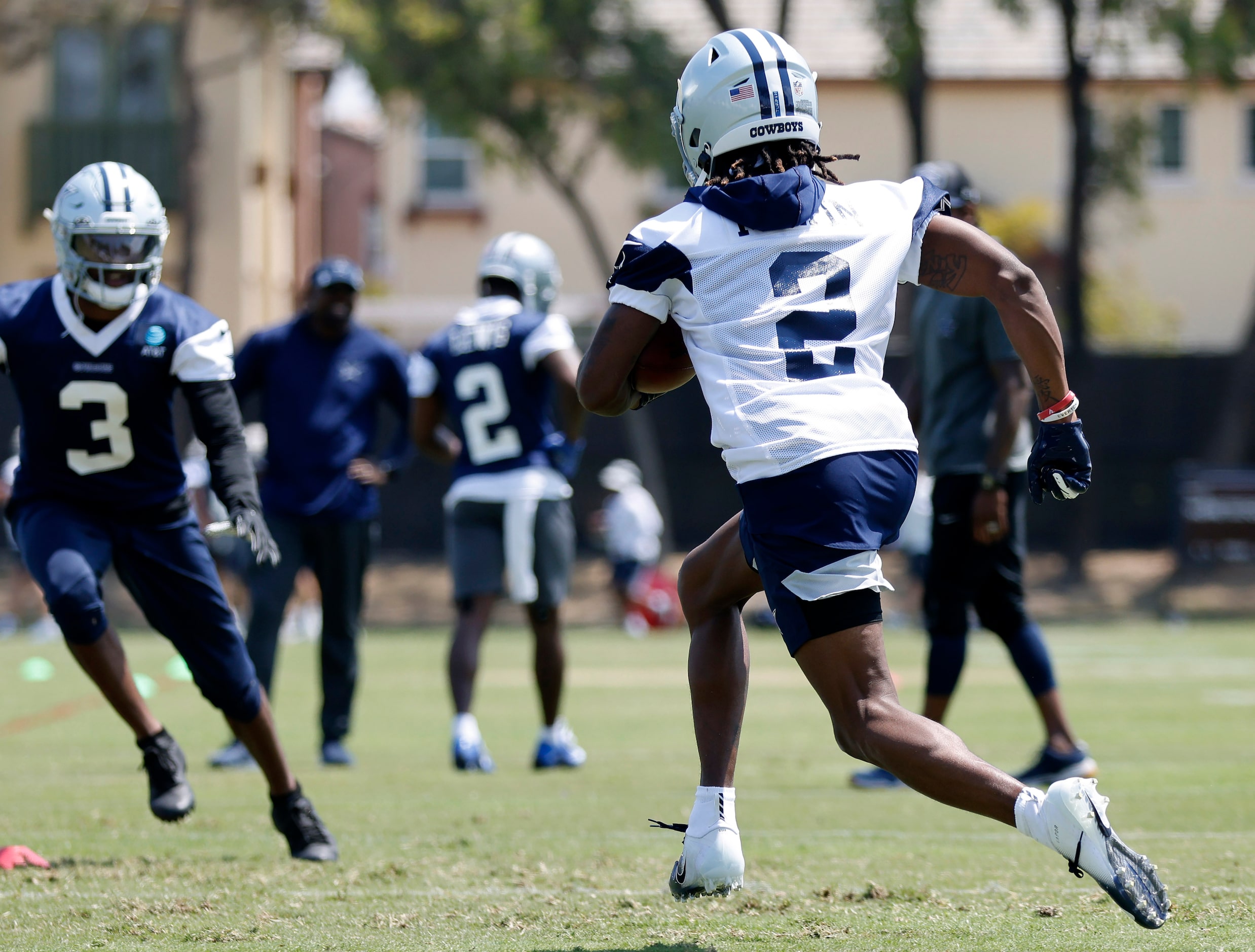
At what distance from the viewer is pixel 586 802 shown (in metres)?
6.17

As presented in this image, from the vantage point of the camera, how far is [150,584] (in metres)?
5.01

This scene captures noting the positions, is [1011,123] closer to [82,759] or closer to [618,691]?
[618,691]

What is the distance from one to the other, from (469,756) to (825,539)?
3891 millimetres

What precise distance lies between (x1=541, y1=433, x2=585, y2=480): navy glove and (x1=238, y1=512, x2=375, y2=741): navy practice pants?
3.25 ft

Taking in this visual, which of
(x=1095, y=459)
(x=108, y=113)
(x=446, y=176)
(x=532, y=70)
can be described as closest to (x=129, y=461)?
(x=532, y=70)

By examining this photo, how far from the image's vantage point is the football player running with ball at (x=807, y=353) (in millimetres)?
3557

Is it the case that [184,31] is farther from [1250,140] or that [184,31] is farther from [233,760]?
[1250,140]

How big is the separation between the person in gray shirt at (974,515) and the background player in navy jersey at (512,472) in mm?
1654

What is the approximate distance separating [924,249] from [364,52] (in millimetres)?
16817

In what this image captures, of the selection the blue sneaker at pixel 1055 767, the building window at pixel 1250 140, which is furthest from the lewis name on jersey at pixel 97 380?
the building window at pixel 1250 140

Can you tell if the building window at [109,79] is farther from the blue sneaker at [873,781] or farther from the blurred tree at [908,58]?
the blue sneaker at [873,781]

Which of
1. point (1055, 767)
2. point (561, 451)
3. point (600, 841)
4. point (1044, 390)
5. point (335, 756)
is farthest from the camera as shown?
point (561, 451)

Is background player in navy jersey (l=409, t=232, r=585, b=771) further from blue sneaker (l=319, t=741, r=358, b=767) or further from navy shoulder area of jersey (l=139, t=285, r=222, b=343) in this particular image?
navy shoulder area of jersey (l=139, t=285, r=222, b=343)

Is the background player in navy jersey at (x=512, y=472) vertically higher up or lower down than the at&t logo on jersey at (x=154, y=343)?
lower down
